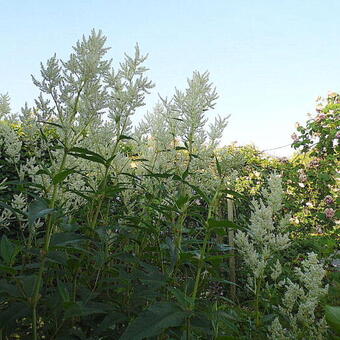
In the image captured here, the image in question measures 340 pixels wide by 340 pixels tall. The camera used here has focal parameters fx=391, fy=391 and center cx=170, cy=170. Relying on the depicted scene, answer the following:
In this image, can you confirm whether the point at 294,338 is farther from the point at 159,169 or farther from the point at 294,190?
the point at 294,190

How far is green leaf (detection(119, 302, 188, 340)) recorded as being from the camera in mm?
1161

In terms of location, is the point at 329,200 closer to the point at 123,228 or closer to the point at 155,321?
the point at 123,228

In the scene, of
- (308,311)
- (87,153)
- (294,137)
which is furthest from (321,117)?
(87,153)

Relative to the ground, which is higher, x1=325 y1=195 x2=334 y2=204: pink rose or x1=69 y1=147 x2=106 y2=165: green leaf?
x1=325 y1=195 x2=334 y2=204: pink rose

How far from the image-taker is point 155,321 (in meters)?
1.20

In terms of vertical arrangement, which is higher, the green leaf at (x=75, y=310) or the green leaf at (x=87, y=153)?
the green leaf at (x=87, y=153)

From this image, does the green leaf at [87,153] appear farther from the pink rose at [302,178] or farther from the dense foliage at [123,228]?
the pink rose at [302,178]

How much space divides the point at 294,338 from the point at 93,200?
1071 mm

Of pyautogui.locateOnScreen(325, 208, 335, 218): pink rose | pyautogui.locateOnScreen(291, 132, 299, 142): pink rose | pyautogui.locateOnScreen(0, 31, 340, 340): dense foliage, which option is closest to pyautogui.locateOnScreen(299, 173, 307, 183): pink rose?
pyautogui.locateOnScreen(325, 208, 335, 218): pink rose

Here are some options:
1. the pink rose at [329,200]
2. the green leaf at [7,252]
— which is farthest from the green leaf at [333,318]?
the pink rose at [329,200]

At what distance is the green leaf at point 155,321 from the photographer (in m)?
1.16

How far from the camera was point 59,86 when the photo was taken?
167 cm

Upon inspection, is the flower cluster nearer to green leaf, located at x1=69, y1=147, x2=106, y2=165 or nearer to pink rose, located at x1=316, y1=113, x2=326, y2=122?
green leaf, located at x1=69, y1=147, x2=106, y2=165

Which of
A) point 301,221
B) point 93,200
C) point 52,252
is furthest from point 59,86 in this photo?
point 301,221
